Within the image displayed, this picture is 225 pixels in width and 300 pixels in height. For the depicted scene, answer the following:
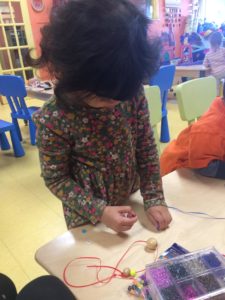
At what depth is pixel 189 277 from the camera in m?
0.46

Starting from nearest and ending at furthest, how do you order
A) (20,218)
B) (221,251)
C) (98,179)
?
(221,251)
(98,179)
(20,218)

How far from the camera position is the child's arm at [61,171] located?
59 cm

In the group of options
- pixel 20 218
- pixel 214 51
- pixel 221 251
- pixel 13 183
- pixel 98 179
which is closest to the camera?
pixel 221 251

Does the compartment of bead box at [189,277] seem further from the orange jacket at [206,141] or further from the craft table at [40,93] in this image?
the craft table at [40,93]

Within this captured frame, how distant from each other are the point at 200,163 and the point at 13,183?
1670 mm

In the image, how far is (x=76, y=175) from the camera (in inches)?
27.4

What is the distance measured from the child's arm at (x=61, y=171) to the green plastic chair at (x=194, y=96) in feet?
2.79

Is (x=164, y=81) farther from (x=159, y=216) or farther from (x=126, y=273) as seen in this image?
(x=126, y=273)

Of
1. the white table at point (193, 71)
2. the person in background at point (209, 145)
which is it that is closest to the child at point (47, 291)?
the person in background at point (209, 145)

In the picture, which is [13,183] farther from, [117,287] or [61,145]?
[117,287]

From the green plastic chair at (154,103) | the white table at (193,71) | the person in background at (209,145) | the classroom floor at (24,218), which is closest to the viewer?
the person in background at (209,145)

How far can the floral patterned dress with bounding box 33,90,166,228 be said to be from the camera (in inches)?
23.6

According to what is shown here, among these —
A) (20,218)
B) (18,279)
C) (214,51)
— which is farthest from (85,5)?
(214,51)

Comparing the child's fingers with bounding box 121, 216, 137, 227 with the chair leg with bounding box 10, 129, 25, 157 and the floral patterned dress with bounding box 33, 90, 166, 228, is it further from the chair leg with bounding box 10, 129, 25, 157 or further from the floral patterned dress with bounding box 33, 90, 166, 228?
the chair leg with bounding box 10, 129, 25, 157
